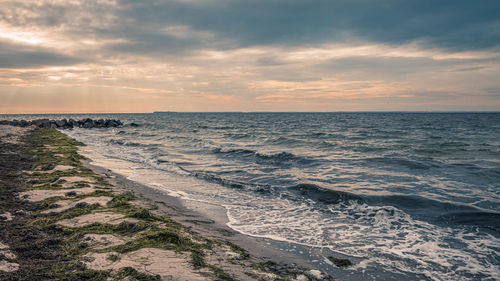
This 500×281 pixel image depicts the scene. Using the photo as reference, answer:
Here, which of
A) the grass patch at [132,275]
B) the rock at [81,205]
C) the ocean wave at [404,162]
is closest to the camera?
the grass patch at [132,275]

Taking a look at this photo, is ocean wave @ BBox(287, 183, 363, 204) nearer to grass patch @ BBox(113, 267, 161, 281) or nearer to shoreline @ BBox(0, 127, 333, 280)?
shoreline @ BBox(0, 127, 333, 280)

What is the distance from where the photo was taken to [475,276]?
16.1 ft

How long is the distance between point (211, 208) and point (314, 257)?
161 inches

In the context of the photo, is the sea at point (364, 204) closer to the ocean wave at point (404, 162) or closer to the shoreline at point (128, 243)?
the ocean wave at point (404, 162)

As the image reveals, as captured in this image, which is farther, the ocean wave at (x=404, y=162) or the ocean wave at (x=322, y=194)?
the ocean wave at (x=404, y=162)

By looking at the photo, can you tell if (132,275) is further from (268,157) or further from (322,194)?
(268,157)

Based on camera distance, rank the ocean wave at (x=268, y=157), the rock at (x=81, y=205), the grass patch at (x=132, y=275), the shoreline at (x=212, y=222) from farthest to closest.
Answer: the ocean wave at (x=268, y=157) < the rock at (x=81, y=205) < the shoreline at (x=212, y=222) < the grass patch at (x=132, y=275)

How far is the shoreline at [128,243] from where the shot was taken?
4074mm

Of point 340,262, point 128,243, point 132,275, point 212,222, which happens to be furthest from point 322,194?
point 132,275

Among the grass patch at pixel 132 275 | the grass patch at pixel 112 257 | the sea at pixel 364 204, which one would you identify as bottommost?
the sea at pixel 364 204

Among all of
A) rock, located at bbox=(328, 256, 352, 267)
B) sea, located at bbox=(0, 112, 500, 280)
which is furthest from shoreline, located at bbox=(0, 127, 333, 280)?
sea, located at bbox=(0, 112, 500, 280)

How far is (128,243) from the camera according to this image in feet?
16.8

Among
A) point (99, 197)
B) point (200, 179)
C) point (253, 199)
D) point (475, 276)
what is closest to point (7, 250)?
point (99, 197)

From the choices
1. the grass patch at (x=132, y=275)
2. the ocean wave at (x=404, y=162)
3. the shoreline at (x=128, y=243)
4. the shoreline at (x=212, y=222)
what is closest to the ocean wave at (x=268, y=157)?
the ocean wave at (x=404, y=162)
